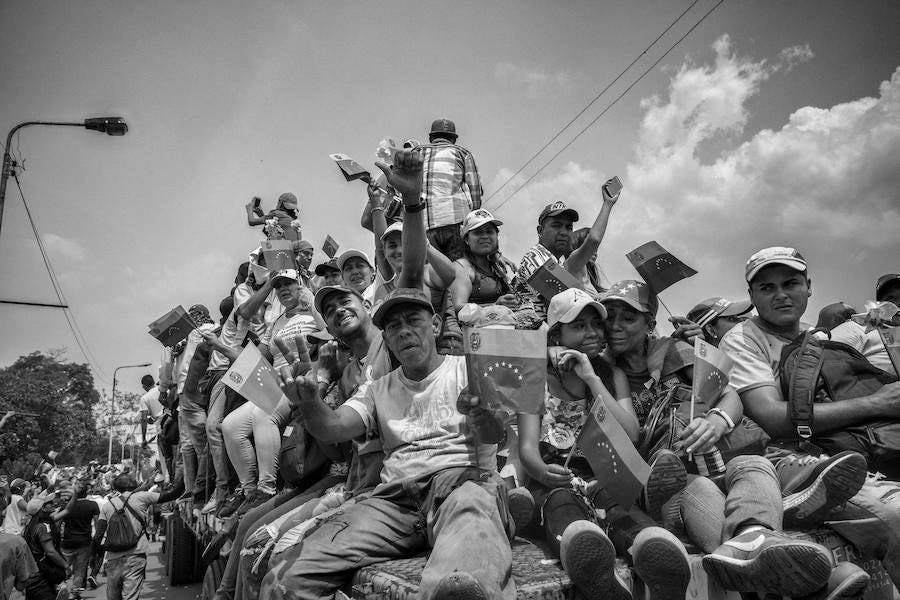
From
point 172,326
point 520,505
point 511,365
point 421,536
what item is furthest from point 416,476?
point 172,326

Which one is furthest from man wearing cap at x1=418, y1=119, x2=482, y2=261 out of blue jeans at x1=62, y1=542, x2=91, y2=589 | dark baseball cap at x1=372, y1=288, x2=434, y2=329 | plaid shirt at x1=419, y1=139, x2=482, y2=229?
blue jeans at x1=62, y1=542, x2=91, y2=589

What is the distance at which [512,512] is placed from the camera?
9.45 ft

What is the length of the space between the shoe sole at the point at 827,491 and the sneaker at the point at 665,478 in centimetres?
51

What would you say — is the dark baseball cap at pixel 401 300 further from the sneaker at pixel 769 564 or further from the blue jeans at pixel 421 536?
the sneaker at pixel 769 564

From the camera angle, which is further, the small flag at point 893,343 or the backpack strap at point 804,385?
the small flag at point 893,343

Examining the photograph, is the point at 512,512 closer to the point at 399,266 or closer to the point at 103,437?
the point at 399,266

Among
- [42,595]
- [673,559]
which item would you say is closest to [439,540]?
[673,559]

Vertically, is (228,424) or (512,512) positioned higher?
(228,424)

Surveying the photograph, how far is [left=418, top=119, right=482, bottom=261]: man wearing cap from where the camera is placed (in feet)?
18.2

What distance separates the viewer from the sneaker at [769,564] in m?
2.01

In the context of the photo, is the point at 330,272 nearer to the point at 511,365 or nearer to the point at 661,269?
the point at 661,269

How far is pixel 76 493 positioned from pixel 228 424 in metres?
8.12

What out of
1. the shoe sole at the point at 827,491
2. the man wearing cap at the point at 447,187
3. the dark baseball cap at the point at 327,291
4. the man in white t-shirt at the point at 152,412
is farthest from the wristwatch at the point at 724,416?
the man in white t-shirt at the point at 152,412

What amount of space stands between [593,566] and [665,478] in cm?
56
